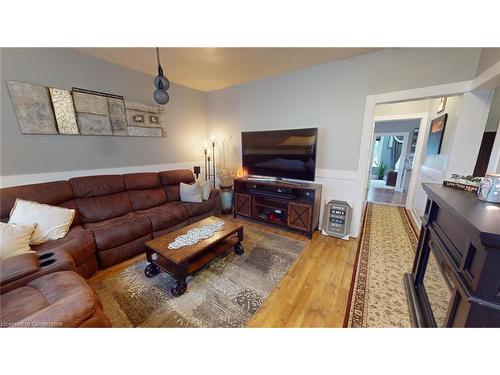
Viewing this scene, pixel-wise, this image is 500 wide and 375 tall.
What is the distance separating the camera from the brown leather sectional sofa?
3.24ft

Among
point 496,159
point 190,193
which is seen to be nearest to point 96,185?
point 190,193

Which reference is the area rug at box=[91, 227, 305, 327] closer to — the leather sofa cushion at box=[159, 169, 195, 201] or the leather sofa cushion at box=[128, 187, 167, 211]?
the leather sofa cushion at box=[128, 187, 167, 211]

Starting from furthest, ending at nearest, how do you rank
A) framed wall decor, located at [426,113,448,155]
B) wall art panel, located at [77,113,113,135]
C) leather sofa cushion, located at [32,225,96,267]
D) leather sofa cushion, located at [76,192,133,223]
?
framed wall decor, located at [426,113,448,155] → wall art panel, located at [77,113,113,135] → leather sofa cushion, located at [76,192,133,223] → leather sofa cushion, located at [32,225,96,267]

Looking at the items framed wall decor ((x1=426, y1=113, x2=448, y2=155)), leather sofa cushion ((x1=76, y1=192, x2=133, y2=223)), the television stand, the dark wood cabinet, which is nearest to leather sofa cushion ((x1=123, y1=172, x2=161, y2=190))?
leather sofa cushion ((x1=76, y1=192, x2=133, y2=223))

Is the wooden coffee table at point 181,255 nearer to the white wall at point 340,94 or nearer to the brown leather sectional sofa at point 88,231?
the brown leather sectional sofa at point 88,231

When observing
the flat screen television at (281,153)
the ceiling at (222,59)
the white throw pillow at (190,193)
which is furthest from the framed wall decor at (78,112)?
the flat screen television at (281,153)

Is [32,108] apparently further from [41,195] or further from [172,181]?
[172,181]

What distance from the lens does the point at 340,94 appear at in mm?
2486

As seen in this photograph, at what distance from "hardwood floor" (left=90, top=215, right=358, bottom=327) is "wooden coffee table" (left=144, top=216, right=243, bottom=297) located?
0.50 metres
